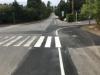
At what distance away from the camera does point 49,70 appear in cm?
1120

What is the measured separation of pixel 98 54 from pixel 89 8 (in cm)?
2660

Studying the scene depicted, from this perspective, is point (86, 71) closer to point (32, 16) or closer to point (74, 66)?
point (74, 66)

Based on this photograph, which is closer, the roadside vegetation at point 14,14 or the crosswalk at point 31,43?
the crosswalk at point 31,43

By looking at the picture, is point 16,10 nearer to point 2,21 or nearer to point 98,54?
point 2,21

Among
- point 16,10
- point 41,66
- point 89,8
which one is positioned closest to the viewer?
point 41,66

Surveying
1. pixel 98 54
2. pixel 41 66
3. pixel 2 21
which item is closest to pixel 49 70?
pixel 41 66

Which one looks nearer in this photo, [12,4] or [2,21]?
[2,21]

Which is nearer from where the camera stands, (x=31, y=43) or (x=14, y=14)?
(x=31, y=43)

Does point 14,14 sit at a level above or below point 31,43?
below

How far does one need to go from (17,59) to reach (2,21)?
51.3m

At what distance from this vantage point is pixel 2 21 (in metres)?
64.5

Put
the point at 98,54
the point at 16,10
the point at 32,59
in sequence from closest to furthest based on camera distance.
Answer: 1. the point at 32,59
2. the point at 98,54
3. the point at 16,10

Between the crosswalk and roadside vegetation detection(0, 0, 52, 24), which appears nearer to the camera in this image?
the crosswalk

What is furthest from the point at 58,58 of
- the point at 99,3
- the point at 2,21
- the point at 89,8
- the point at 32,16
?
the point at 32,16
